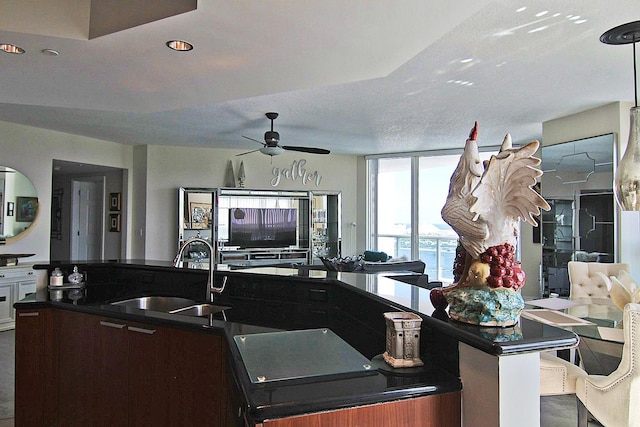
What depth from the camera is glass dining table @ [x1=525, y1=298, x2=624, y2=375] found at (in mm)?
2533

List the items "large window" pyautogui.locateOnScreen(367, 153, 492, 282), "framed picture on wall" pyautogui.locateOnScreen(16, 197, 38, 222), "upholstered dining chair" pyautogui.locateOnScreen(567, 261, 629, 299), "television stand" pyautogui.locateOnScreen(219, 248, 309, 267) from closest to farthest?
1. "upholstered dining chair" pyautogui.locateOnScreen(567, 261, 629, 299)
2. "framed picture on wall" pyautogui.locateOnScreen(16, 197, 38, 222)
3. "television stand" pyautogui.locateOnScreen(219, 248, 309, 267)
4. "large window" pyautogui.locateOnScreen(367, 153, 492, 282)

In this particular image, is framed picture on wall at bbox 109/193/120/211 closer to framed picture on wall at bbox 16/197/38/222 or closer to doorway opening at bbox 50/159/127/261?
doorway opening at bbox 50/159/127/261

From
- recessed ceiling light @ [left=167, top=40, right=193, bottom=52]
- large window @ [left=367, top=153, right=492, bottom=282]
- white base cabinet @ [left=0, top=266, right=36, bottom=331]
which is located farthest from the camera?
large window @ [left=367, top=153, right=492, bottom=282]

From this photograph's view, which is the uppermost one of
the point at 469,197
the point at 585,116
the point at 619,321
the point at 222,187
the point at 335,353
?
the point at 585,116

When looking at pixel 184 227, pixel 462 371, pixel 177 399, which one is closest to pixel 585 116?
pixel 462 371

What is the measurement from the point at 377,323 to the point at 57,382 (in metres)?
2.00

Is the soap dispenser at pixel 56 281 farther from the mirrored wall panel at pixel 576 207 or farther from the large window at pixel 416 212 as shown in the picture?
the large window at pixel 416 212

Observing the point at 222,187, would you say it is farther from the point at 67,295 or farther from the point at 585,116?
the point at 585,116

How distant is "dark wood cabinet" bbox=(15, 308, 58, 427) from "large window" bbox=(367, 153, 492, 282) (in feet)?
19.1

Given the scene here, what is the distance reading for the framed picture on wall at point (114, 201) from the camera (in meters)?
7.37

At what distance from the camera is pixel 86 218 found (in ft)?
26.5

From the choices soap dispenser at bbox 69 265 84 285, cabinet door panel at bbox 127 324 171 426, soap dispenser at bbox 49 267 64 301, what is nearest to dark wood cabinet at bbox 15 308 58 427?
soap dispenser at bbox 49 267 64 301

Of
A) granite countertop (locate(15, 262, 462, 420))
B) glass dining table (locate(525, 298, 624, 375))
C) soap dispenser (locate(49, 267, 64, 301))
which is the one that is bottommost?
glass dining table (locate(525, 298, 624, 375))

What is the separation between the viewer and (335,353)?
154cm
